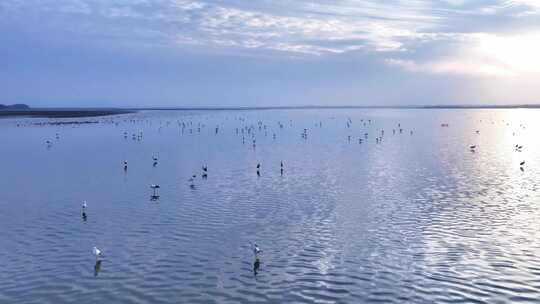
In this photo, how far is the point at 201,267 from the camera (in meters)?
25.0

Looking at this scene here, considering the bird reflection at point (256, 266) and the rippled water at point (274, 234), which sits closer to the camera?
the rippled water at point (274, 234)

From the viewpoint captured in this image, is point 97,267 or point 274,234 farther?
point 274,234

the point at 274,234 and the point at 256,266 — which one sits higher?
the point at 274,234

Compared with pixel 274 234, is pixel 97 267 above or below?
below

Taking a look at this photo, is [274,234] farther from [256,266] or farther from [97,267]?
[97,267]

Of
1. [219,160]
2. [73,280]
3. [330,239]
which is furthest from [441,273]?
[219,160]

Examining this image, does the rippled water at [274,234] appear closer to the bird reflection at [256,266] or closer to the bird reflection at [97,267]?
the bird reflection at [97,267]

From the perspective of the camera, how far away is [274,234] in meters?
30.6

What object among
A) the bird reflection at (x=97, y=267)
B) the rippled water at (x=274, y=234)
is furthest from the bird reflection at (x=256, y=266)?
the bird reflection at (x=97, y=267)

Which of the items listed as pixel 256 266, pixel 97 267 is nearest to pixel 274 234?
pixel 256 266

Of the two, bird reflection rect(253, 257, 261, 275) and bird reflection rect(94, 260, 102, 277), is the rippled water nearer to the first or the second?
bird reflection rect(94, 260, 102, 277)

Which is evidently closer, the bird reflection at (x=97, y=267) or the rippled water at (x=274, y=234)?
the rippled water at (x=274, y=234)

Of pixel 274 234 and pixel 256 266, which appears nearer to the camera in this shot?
pixel 256 266

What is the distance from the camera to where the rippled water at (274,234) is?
73.5ft
